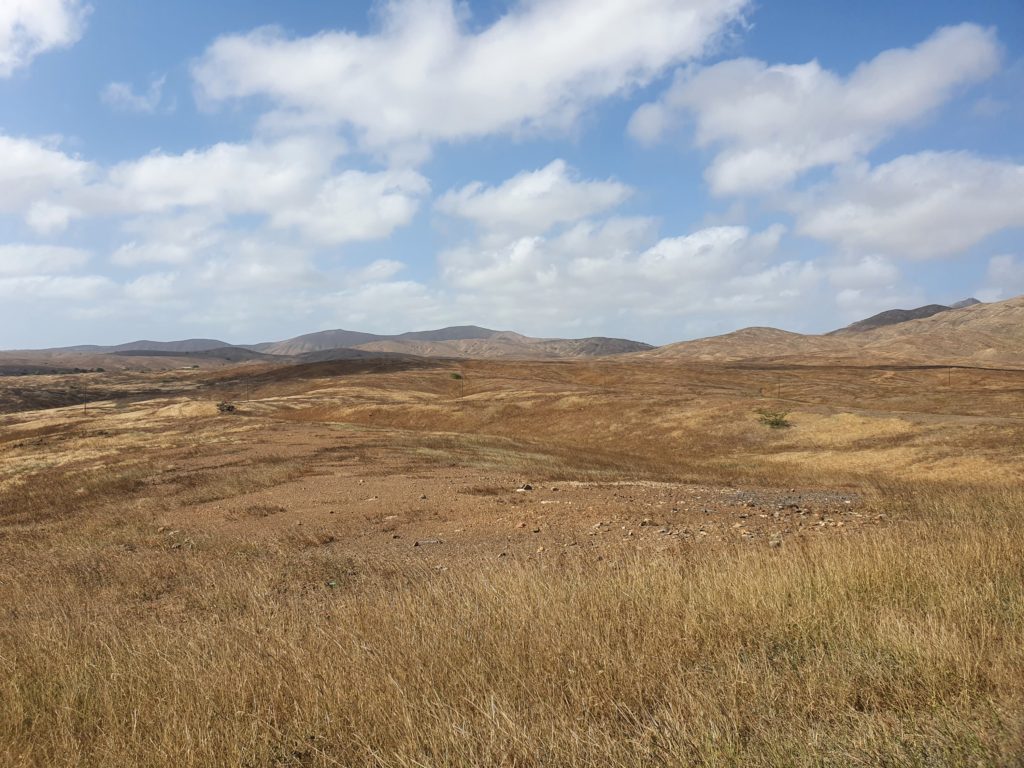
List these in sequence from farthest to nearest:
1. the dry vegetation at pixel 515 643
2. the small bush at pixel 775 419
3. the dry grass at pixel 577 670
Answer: the small bush at pixel 775 419 < the dry vegetation at pixel 515 643 < the dry grass at pixel 577 670

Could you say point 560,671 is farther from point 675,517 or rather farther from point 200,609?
point 675,517

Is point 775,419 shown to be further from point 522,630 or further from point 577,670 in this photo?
point 577,670

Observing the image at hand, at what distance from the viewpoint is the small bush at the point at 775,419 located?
39562 mm

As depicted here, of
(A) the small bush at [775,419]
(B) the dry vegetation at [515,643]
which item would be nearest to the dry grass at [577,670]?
(B) the dry vegetation at [515,643]

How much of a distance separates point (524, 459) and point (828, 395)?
151 feet

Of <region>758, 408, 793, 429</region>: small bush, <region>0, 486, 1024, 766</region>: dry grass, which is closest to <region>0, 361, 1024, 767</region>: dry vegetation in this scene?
<region>0, 486, 1024, 766</region>: dry grass

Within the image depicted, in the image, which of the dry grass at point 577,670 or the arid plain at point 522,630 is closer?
the dry grass at point 577,670

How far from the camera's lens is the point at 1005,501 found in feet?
33.4

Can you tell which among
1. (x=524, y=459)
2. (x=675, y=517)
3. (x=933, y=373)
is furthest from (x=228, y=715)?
(x=933, y=373)

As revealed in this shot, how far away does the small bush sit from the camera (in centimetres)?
3956

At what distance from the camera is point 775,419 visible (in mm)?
39938

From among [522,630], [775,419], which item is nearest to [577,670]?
[522,630]

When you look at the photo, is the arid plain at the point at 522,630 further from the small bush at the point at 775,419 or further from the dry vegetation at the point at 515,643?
the small bush at the point at 775,419

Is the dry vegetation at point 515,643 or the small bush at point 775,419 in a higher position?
the dry vegetation at point 515,643
